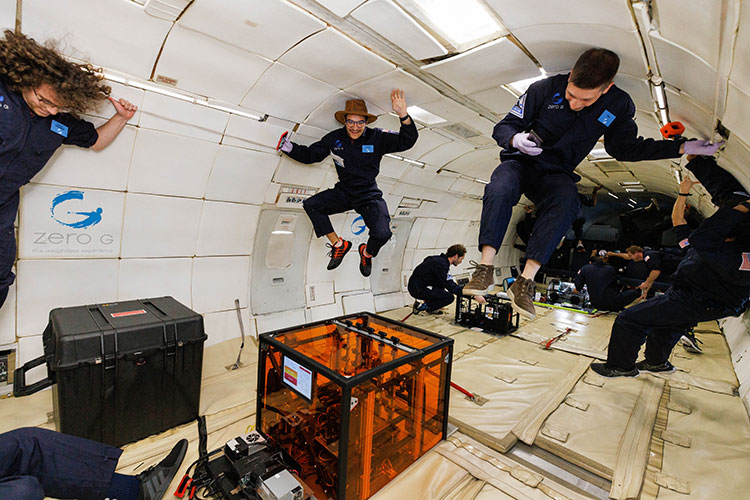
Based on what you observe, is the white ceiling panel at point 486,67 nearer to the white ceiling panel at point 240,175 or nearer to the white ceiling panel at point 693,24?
the white ceiling panel at point 693,24

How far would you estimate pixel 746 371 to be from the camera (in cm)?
429

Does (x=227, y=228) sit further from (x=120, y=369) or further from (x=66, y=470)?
(x=66, y=470)

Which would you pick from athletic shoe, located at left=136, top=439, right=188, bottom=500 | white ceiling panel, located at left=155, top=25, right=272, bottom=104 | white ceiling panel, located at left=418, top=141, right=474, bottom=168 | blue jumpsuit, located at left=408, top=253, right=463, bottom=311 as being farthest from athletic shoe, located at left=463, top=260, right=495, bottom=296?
blue jumpsuit, located at left=408, top=253, right=463, bottom=311

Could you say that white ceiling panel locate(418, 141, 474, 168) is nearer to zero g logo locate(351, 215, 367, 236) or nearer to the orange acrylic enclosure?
zero g logo locate(351, 215, 367, 236)

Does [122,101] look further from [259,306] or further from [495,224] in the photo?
[495,224]

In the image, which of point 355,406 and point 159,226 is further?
point 159,226

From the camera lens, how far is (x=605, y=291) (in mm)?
8273

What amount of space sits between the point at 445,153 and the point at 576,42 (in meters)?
3.78

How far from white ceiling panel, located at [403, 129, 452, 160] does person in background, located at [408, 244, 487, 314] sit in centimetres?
212

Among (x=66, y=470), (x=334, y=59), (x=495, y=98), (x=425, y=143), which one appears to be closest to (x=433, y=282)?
(x=425, y=143)

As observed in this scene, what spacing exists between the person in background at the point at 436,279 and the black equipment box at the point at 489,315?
0.45m

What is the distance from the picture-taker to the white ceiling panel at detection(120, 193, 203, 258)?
392 centimetres

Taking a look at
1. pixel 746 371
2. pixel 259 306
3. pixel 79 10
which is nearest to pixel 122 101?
pixel 79 10

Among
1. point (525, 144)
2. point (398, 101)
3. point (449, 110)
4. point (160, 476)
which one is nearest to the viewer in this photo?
point (160, 476)
